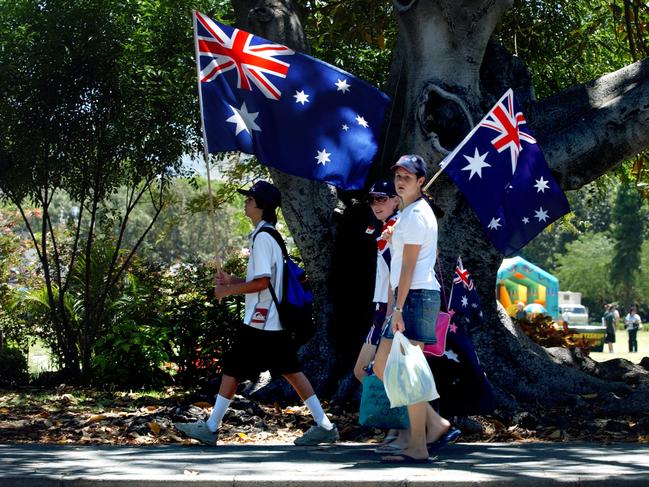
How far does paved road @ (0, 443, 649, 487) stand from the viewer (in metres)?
6.32

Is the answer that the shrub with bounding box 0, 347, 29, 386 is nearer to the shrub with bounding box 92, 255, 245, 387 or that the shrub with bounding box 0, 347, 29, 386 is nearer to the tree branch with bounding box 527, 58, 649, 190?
the shrub with bounding box 92, 255, 245, 387

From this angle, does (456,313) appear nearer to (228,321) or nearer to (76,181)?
(228,321)

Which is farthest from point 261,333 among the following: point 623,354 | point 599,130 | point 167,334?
point 623,354

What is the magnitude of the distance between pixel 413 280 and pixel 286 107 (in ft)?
9.11

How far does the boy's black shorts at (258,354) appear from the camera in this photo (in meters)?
8.04

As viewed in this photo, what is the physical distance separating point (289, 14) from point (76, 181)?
15.6 feet

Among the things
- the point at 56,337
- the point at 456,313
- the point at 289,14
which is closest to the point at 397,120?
the point at 289,14

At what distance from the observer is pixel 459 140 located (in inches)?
416

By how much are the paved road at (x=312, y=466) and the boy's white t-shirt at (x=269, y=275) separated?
0.89m

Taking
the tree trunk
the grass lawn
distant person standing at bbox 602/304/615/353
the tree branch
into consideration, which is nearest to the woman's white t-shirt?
the tree trunk

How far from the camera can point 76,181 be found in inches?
594

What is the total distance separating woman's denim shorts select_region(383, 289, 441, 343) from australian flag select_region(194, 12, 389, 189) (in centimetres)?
245

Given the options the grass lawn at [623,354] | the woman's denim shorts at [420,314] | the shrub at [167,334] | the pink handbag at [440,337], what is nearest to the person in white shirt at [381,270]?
the pink handbag at [440,337]

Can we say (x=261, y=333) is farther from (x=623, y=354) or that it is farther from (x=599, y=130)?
(x=623, y=354)
